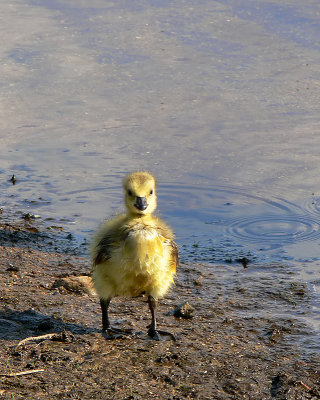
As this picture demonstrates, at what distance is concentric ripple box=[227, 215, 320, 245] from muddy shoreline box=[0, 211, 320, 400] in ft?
2.08

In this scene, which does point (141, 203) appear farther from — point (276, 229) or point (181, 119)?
point (181, 119)

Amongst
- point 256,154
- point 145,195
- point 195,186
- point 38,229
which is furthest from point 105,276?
point 256,154

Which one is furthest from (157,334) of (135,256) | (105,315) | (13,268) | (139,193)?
(13,268)

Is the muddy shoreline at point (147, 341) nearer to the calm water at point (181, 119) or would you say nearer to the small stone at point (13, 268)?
the small stone at point (13, 268)

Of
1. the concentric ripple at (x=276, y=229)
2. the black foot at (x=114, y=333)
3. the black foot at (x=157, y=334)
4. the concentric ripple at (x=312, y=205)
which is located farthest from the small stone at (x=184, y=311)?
the concentric ripple at (x=312, y=205)

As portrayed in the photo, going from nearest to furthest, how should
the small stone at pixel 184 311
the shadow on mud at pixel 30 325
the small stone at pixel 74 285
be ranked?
the shadow on mud at pixel 30 325, the small stone at pixel 184 311, the small stone at pixel 74 285

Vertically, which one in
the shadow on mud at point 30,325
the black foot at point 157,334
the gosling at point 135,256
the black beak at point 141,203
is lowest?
the black foot at point 157,334

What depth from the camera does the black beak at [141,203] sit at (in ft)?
18.8

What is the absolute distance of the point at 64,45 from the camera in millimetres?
12109

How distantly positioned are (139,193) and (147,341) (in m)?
1.18

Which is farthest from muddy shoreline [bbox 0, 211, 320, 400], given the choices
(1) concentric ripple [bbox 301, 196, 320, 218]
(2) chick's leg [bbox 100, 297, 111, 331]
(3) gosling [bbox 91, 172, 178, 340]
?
(1) concentric ripple [bbox 301, 196, 320, 218]

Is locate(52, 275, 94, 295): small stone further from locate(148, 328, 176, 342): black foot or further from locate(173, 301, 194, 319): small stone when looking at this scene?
locate(148, 328, 176, 342): black foot

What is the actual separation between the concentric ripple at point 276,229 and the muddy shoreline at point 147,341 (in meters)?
0.63

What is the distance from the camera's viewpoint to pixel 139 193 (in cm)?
581
